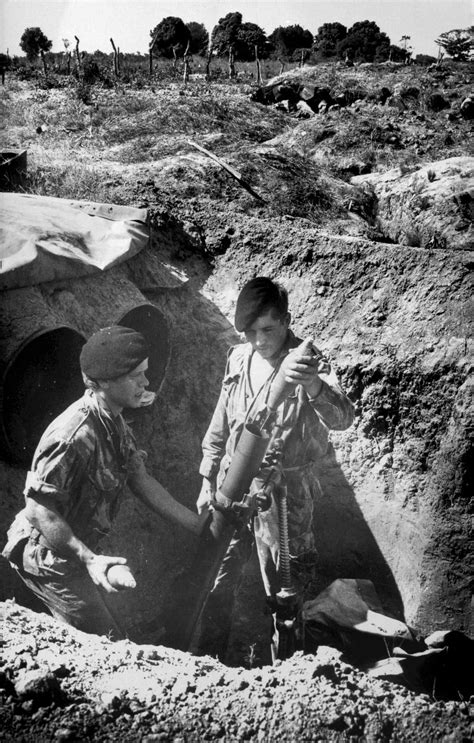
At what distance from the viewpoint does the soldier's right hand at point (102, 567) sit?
117 inches

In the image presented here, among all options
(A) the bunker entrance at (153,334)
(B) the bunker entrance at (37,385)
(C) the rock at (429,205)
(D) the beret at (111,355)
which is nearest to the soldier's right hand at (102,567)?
(D) the beret at (111,355)

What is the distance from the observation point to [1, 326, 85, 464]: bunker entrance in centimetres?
390

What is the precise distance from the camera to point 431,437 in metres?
4.30

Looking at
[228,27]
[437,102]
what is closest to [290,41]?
[437,102]

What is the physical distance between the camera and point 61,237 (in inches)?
176

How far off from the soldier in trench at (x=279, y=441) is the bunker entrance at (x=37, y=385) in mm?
1103

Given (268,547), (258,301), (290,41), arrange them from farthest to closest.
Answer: (290,41), (268,547), (258,301)

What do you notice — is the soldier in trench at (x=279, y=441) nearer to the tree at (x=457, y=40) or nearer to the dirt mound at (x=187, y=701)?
the dirt mound at (x=187, y=701)

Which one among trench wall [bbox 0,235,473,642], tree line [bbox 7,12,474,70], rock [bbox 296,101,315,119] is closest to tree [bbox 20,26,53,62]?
tree line [bbox 7,12,474,70]

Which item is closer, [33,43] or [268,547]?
[268,547]

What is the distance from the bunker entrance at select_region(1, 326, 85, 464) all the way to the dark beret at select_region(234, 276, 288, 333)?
4.13ft

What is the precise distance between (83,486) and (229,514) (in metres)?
0.85

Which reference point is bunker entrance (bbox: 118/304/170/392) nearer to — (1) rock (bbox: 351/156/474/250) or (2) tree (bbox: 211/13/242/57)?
(2) tree (bbox: 211/13/242/57)

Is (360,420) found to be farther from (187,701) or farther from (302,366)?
(187,701)
